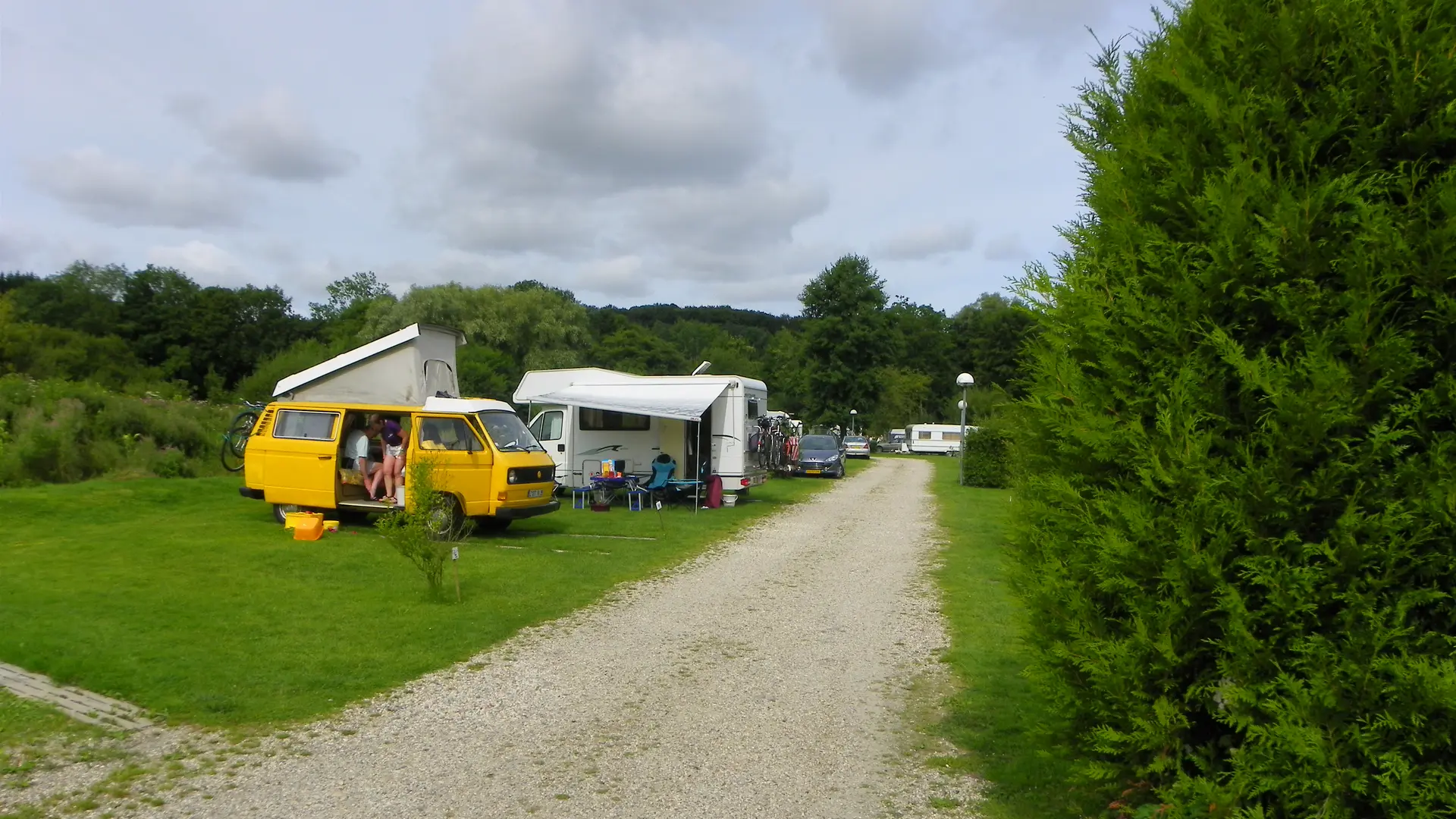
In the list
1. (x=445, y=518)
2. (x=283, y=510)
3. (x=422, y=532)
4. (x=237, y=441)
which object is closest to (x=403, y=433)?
(x=283, y=510)

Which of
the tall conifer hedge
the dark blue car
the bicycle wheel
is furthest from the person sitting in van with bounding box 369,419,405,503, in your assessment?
the dark blue car

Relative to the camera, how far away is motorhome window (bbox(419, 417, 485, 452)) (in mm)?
Answer: 13875

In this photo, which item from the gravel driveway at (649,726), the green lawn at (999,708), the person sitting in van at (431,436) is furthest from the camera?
the person sitting in van at (431,436)

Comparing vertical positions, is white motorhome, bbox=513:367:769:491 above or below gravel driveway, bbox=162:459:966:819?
above

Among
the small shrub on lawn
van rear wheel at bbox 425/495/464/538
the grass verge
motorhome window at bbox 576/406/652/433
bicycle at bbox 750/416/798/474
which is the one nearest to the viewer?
the grass verge

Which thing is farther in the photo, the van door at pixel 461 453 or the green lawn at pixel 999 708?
the van door at pixel 461 453

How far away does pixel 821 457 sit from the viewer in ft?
103

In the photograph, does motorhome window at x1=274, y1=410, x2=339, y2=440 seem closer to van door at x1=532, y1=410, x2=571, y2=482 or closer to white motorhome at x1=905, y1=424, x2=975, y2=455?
van door at x1=532, y1=410, x2=571, y2=482

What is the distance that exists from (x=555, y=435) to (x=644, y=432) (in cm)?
188

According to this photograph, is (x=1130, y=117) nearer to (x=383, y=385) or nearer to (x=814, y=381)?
(x=383, y=385)

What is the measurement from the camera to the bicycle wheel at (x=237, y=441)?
19.8 m

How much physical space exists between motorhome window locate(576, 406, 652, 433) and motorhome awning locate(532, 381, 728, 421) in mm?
512

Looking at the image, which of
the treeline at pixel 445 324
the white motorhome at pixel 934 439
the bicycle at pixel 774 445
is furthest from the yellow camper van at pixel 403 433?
the white motorhome at pixel 934 439

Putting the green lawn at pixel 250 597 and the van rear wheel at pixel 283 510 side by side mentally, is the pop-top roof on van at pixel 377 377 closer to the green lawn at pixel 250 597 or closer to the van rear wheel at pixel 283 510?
the van rear wheel at pixel 283 510
